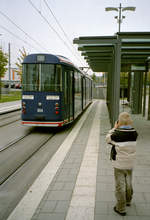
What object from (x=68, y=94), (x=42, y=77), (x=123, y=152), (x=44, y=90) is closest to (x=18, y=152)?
(x=44, y=90)

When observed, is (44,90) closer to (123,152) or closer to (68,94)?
(68,94)

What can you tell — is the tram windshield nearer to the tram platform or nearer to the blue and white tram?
the blue and white tram

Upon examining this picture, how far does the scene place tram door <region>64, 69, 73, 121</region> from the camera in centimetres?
1052

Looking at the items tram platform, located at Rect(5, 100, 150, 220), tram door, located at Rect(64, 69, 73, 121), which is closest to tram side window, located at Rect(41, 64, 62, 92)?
tram door, located at Rect(64, 69, 73, 121)

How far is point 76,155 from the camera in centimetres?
680

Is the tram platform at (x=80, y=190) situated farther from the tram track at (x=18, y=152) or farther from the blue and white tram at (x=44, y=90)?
the blue and white tram at (x=44, y=90)

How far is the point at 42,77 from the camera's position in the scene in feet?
32.6

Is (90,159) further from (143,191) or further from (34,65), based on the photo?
(34,65)

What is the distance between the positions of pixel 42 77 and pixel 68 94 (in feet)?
5.21

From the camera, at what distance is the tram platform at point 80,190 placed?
3701 millimetres

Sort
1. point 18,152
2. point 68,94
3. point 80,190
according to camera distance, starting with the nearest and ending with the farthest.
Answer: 1. point 80,190
2. point 18,152
3. point 68,94

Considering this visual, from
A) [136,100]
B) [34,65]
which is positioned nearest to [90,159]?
[34,65]

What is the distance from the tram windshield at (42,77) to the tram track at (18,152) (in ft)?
6.52

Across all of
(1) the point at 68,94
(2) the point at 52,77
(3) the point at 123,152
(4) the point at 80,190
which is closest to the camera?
(3) the point at 123,152
